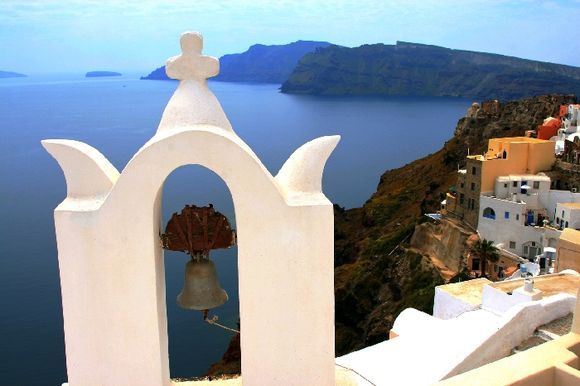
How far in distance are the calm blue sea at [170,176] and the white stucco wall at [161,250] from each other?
17972 millimetres

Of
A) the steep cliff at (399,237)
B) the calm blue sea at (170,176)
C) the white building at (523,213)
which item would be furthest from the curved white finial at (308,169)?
the white building at (523,213)

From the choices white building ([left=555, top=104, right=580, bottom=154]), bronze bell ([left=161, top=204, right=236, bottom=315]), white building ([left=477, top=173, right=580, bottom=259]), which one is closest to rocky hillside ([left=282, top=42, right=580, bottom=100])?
white building ([left=555, top=104, right=580, bottom=154])

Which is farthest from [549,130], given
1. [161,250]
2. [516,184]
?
[161,250]

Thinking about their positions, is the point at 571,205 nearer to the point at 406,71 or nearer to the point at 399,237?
the point at 399,237

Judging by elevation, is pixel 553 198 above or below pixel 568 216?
above

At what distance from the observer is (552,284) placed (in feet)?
33.7

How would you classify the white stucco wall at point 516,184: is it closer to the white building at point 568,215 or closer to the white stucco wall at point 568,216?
the white building at point 568,215

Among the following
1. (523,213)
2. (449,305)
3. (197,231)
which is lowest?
(523,213)

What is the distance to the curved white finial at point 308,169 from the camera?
3.67 metres

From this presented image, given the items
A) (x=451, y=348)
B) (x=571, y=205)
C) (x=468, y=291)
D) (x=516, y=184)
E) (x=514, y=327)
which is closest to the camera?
(x=514, y=327)

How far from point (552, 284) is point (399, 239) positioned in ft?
90.2

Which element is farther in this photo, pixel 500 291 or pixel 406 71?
pixel 406 71

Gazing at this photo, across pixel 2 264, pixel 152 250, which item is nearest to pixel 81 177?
pixel 152 250

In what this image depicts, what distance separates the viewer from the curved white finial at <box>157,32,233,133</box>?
3.58 meters
